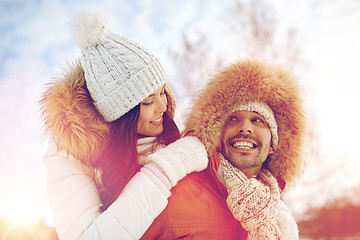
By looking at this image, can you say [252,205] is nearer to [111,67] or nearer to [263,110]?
[263,110]

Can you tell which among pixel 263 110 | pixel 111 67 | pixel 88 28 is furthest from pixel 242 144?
pixel 88 28

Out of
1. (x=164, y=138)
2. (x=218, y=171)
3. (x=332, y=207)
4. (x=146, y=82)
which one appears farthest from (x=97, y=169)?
(x=332, y=207)

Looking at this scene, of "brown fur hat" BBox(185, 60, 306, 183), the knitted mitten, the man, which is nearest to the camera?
the knitted mitten

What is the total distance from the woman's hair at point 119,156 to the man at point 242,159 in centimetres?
41

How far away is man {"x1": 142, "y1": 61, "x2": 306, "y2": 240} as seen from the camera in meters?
1.72

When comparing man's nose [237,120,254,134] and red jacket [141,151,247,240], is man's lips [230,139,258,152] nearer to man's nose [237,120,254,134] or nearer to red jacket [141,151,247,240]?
man's nose [237,120,254,134]

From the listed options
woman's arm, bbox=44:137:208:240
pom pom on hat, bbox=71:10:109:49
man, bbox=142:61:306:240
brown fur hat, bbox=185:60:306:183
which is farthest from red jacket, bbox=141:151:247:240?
pom pom on hat, bbox=71:10:109:49

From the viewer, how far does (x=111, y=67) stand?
6.36ft

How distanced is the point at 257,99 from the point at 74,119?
4.45 ft

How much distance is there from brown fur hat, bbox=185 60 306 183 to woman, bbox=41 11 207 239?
244 millimetres

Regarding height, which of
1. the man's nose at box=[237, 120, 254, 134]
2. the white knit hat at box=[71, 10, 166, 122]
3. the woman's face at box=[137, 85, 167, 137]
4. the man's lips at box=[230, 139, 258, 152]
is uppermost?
the white knit hat at box=[71, 10, 166, 122]

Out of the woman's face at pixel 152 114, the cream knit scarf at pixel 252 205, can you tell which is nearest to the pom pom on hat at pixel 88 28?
the woman's face at pixel 152 114

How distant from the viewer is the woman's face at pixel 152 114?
207 cm

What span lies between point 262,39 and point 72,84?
184 inches
